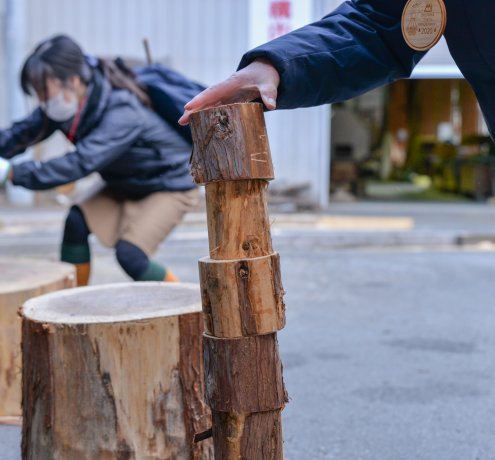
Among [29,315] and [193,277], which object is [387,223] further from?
[29,315]

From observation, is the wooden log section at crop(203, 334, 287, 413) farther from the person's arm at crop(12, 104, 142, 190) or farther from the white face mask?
the white face mask

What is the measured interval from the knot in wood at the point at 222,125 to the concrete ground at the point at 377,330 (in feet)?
5.50

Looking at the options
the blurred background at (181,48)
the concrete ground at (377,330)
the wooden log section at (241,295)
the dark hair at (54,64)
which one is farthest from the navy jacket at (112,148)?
the blurred background at (181,48)

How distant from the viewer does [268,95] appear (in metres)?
1.79

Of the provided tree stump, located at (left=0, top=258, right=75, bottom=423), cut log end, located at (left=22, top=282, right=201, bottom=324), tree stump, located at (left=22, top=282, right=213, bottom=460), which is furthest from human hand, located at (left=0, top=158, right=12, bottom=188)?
tree stump, located at (left=22, top=282, right=213, bottom=460)

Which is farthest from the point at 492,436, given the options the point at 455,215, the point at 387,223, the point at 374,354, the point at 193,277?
the point at 455,215

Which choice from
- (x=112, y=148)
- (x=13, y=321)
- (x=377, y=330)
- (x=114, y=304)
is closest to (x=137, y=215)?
(x=112, y=148)

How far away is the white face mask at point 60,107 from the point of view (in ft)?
12.2

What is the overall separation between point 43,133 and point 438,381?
2.30 meters

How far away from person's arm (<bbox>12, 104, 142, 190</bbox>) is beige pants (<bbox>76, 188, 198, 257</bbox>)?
353 millimetres

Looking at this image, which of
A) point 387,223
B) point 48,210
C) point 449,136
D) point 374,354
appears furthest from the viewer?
point 449,136

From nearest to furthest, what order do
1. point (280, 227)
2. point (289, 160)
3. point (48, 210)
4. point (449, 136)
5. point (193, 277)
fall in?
point (193, 277), point (280, 227), point (48, 210), point (289, 160), point (449, 136)

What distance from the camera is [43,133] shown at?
4102 mm

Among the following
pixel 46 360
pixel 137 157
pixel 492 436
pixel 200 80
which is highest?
pixel 200 80
